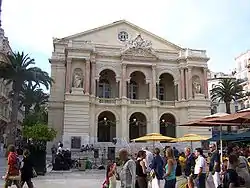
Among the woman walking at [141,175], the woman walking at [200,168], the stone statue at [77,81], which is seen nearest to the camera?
the woman walking at [141,175]

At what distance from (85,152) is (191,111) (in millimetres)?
14020

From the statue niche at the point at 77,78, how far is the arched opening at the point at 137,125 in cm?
767

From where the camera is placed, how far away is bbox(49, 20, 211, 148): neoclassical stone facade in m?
39.8

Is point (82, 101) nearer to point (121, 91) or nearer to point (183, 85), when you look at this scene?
point (121, 91)

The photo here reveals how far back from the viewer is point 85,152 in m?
34.8

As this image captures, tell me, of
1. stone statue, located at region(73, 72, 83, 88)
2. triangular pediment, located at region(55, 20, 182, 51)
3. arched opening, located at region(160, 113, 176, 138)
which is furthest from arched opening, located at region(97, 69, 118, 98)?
arched opening, located at region(160, 113, 176, 138)

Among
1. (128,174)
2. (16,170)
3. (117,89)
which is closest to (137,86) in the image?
(117,89)

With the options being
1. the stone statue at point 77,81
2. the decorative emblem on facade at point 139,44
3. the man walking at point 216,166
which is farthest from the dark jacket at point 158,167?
the decorative emblem on facade at point 139,44

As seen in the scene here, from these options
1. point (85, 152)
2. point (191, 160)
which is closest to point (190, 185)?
point (191, 160)

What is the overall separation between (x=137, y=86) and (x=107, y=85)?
381cm

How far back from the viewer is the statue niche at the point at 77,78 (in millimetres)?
40125

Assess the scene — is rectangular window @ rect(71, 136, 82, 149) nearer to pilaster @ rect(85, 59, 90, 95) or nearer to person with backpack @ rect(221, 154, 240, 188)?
pilaster @ rect(85, 59, 90, 95)

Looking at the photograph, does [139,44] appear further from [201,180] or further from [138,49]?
[201,180]

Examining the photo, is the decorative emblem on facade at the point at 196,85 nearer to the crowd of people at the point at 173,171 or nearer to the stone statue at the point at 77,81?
the stone statue at the point at 77,81
